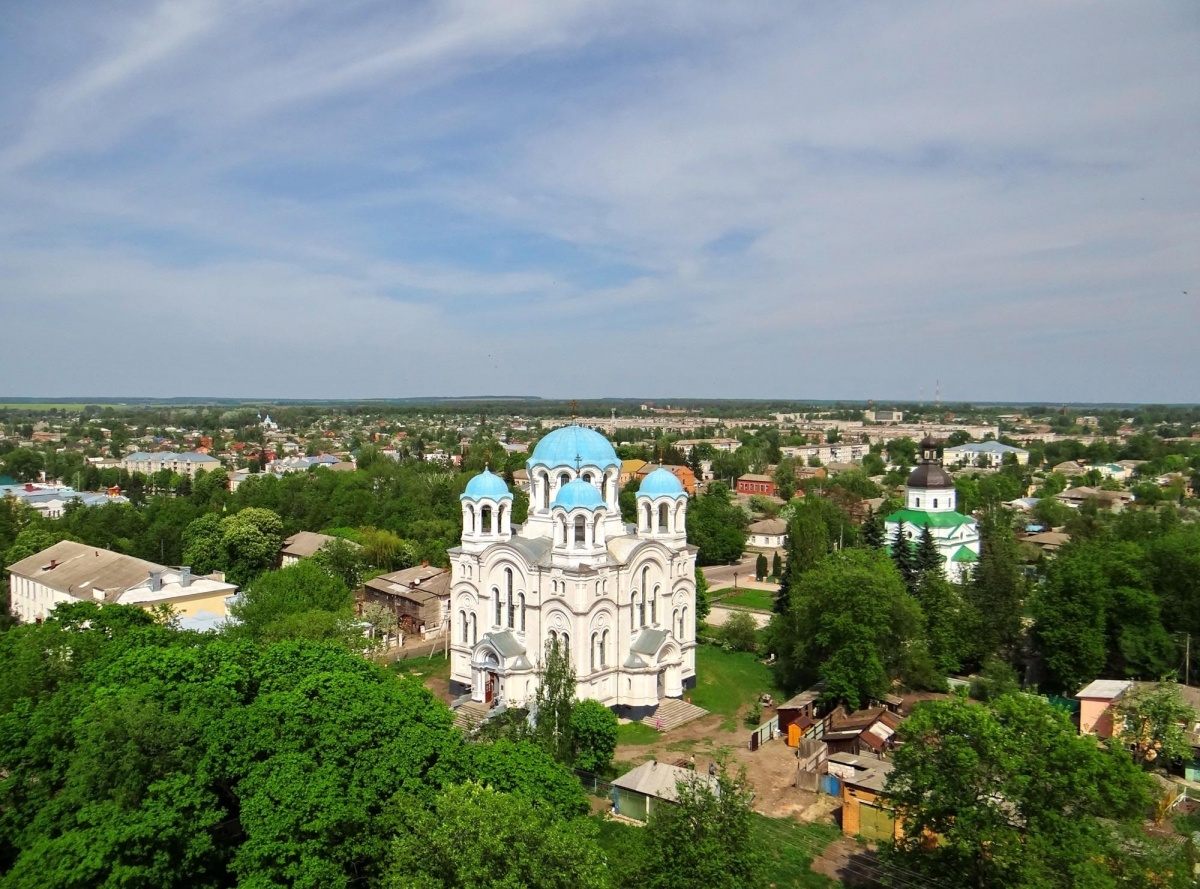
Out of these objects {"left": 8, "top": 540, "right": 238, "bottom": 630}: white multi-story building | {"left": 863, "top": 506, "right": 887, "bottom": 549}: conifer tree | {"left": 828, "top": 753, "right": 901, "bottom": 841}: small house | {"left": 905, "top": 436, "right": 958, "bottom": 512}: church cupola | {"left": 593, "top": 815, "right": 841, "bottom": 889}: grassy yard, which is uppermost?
{"left": 905, "top": 436, "right": 958, "bottom": 512}: church cupola

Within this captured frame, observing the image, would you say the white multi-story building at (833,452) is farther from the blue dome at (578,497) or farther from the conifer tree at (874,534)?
the blue dome at (578,497)

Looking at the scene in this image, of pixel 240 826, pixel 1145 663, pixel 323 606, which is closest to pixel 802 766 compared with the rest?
pixel 1145 663

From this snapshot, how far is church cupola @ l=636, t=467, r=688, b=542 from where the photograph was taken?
30.4 meters

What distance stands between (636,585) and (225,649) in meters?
13.7

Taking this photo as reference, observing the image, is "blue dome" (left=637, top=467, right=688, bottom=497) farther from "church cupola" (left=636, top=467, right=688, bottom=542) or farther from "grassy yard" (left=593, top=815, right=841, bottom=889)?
"grassy yard" (left=593, top=815, right=841, bottom=889)

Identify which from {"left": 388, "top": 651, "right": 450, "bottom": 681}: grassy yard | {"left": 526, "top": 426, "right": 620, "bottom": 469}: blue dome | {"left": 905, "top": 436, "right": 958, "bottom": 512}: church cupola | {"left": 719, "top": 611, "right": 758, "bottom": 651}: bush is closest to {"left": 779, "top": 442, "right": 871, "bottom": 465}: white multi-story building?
{"left": 905, "top": 436, "right": 958, "bottom": 512}: church cupola

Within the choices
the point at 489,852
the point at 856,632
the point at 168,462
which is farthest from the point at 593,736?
the point at 168,462

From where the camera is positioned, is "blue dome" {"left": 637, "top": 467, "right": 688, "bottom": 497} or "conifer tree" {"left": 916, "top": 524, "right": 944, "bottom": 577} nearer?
"blue dome" {"left": 637, "top": 467, "right": 688, "bottom": 497}

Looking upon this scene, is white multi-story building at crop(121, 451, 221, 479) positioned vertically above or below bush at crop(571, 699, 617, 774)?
above

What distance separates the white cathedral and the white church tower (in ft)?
57.4

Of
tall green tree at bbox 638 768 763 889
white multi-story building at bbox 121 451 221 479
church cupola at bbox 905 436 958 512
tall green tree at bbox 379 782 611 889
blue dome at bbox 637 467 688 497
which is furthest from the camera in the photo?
white multi-story building at bbox 121 451 221 479

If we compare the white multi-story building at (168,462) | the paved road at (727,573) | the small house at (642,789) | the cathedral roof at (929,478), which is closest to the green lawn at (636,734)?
the small house at (642,789)

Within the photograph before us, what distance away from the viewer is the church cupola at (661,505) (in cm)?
3042

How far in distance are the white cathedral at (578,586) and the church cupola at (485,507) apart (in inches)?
1.5
